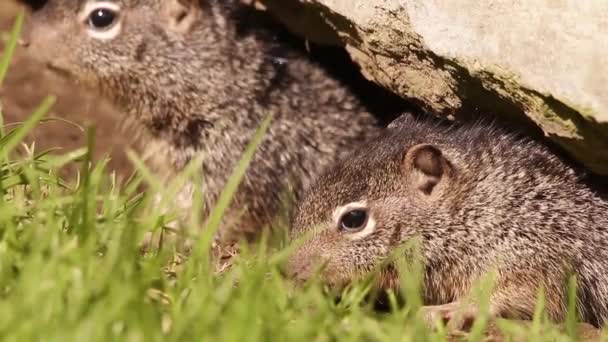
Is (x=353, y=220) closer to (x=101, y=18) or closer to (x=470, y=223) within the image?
(x=470, y=223)

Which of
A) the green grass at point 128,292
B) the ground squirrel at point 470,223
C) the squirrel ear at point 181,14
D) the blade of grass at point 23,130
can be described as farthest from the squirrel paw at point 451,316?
the squirrel ear at point 181,14

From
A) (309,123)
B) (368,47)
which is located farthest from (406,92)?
(309,123)

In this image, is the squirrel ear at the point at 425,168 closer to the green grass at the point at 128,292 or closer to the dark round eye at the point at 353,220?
the dark round eye at the point at 353,220

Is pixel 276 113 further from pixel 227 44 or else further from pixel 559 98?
pixel 559 98

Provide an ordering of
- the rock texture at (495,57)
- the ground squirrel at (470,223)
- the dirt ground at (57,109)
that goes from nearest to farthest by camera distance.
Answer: the rock texture at (495,57) < the ground squirrel at (470,223) < the dirt ground at (57,109)

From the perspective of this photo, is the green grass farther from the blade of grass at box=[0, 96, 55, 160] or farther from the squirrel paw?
the squirrel paw

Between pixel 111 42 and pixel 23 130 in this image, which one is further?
pixel 111 42

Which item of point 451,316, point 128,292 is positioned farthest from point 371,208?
point 128,292
